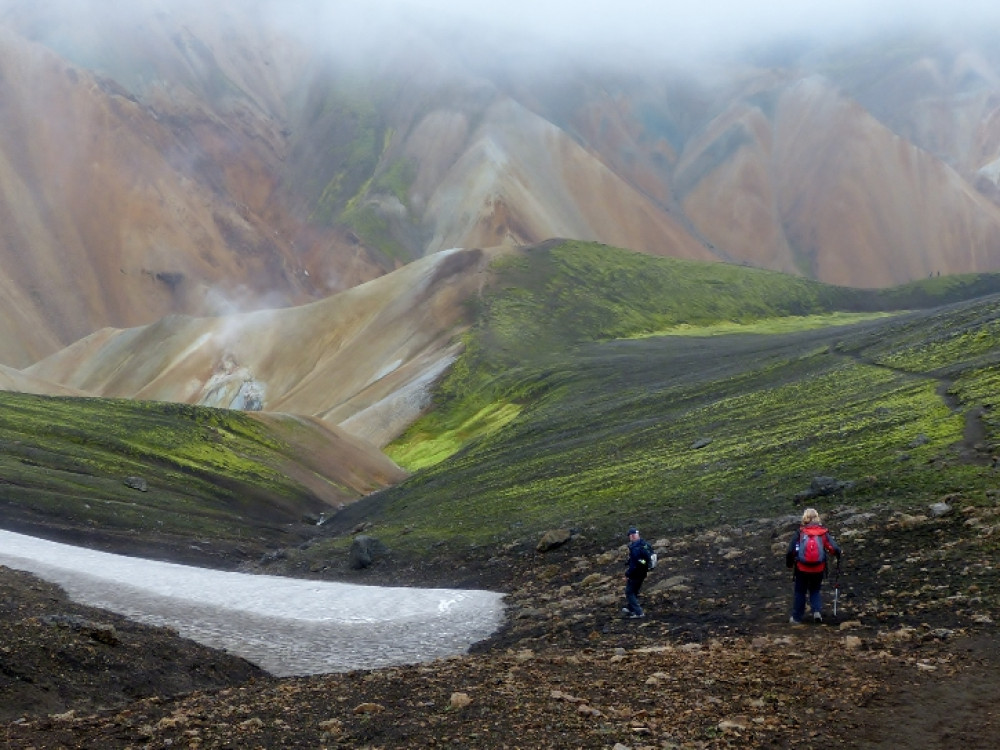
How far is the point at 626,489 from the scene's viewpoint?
4641cm

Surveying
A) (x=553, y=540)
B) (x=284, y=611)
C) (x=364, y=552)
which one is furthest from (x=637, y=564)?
(x=364, y=552)

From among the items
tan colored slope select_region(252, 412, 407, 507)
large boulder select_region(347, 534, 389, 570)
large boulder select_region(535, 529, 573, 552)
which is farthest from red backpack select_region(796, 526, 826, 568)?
tan colored slope select_region(252, 412, 407, 507)

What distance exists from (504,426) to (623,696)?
68.3 metres

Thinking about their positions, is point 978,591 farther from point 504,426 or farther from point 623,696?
point 504,426

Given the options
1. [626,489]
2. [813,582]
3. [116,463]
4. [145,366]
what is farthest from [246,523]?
[145,366]

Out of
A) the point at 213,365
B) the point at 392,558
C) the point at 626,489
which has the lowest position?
the point at 392,558

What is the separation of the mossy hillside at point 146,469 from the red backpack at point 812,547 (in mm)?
Answer: 34038

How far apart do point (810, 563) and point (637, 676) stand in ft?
17.0

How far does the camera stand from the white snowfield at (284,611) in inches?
1005

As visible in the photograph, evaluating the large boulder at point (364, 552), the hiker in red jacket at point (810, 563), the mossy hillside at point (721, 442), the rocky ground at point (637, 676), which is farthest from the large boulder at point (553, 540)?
the hiker in red jacket at point (810, 563)

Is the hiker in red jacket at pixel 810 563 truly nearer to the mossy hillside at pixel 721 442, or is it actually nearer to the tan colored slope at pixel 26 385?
the mossy hillside at pixel 721 442

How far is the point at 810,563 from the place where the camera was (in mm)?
21375

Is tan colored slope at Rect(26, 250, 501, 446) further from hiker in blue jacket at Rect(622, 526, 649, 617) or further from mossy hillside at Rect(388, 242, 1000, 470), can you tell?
hiker in blue jacket at Rect(622, 526, 649, 617)

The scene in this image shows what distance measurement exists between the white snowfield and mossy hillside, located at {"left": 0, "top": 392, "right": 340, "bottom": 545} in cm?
1117
